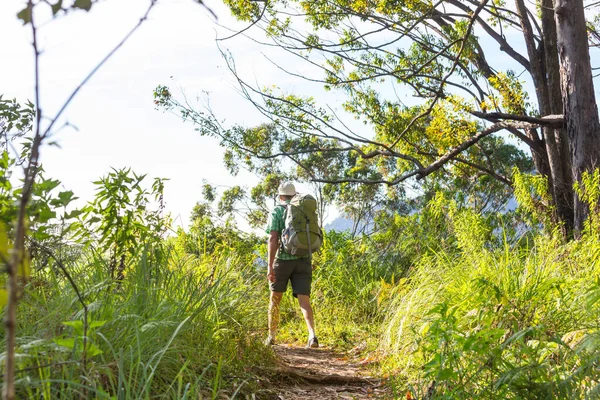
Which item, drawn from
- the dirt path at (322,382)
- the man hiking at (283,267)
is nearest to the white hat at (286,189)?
the man hiking at (283,267)

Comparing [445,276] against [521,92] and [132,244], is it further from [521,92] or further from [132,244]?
[521,92]

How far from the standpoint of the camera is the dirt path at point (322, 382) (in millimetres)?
5324

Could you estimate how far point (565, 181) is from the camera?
1188cm

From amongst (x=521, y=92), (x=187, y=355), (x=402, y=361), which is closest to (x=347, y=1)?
(x=521, y=92)

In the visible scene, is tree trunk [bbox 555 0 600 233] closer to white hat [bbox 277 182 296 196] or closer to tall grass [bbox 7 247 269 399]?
white hat [bbox 277 182 296 196]

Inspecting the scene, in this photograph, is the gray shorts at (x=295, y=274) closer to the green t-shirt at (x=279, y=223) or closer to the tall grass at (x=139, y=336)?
the green t-shirt at (x=279, y=223)

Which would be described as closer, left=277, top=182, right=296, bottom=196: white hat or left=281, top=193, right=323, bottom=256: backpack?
left=281, top=193, right=323, bottom=256: backpack

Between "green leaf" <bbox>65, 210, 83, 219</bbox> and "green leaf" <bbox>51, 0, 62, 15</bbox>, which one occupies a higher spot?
"green leaf" <bbox>51, 0, 62, 15</bbox>

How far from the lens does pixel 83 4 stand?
5.68 feet

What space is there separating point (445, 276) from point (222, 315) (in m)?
2.18

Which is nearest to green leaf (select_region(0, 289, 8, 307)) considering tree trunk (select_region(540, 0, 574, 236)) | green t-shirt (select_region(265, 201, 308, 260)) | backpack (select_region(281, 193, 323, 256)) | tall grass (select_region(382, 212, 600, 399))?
tall grass (select_region(382, 212, 600, 399))

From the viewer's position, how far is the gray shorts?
8.02 m

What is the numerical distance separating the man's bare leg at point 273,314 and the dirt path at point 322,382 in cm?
52

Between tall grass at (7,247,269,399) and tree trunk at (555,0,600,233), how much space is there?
6.13 metres
